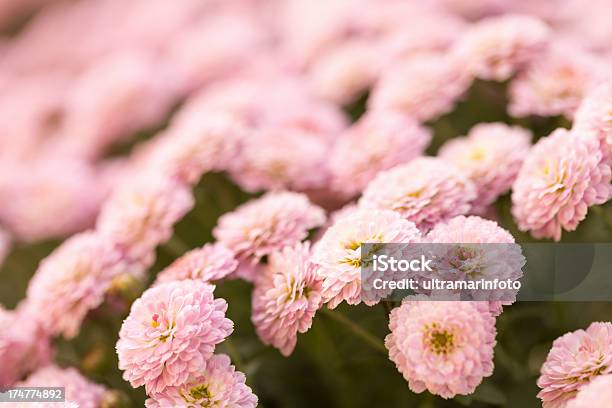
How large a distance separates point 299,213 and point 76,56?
6.25 ft

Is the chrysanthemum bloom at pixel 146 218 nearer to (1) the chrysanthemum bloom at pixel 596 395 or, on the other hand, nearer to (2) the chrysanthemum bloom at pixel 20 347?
(2) the chrysanthemum bloom at pixel 20 347

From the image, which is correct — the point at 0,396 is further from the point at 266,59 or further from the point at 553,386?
the point at 266,59

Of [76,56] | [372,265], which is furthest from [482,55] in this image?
[76,56]

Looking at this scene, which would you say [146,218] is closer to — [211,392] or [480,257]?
[211,392]

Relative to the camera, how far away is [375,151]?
97cm

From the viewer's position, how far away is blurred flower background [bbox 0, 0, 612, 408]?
683 millimetres

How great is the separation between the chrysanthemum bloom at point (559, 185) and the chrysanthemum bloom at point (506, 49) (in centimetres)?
24

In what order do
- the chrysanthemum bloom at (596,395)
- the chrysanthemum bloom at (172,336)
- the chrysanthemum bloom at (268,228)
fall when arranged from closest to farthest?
the chrysanthemum bloom at (596,395) → the chrysanthemum bloom at (172,336) → the chrysanthemum bloom at (268,228)

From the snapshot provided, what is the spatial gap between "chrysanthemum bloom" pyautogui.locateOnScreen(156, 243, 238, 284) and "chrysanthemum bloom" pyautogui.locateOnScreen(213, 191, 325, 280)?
2cm

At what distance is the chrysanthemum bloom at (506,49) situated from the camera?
0.99m

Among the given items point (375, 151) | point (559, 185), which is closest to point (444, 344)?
point (559, 185)

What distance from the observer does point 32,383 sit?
828 millimetres

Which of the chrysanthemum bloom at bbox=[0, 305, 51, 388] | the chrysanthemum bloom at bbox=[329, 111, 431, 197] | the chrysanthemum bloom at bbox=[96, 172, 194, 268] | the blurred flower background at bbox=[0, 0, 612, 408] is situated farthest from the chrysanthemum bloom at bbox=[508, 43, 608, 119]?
the chrysanthemum bloom at bbox=[0, 305, 51, 388]

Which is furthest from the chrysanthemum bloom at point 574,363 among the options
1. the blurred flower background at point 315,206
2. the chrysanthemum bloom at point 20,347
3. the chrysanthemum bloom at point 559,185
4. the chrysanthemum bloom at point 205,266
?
the chrysanthemum bloom at point 20,347
